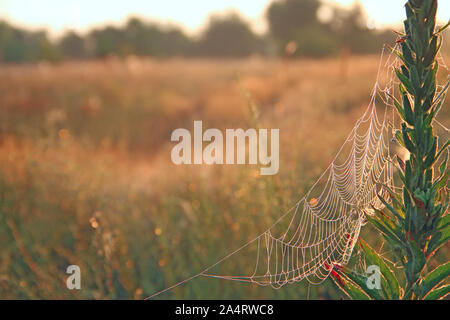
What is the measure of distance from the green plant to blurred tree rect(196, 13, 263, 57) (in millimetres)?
44270

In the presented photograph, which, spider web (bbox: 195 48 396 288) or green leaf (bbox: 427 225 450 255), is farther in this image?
spider web (bbox: 195 48 396 288)

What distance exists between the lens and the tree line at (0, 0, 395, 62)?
1874 cm

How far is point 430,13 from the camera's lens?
2.90 ft

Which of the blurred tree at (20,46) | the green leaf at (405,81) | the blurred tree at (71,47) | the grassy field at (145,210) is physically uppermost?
the blurred tree at (71,47)

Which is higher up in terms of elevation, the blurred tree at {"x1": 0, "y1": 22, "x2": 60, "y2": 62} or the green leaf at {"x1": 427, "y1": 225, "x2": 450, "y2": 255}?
the blurred tree at {"x1": 0, "y1": 22, "x2": 60, "y2": 62}

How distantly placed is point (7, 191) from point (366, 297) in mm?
4122

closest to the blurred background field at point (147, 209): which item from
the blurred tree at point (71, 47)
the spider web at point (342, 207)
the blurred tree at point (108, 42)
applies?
the spider web at point (342, 207)

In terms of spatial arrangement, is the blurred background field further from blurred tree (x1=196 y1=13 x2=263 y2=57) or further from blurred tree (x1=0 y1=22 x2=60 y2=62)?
blurred tree (x1=196 y1=13 x2=263 y2=57)

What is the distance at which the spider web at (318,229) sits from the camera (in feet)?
4.43

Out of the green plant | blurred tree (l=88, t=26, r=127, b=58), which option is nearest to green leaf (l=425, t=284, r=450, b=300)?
the green plant

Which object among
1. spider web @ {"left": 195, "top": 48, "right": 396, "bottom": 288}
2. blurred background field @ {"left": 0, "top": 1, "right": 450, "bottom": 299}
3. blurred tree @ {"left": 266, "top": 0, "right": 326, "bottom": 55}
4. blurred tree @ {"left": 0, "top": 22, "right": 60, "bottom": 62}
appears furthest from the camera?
blurred tree @ {"left": 266, "top": 0, "right": 326, "bottom": 55}

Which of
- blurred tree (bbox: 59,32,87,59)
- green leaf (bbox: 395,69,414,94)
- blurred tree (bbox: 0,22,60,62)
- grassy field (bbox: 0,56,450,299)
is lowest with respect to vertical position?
grassy field (bbox: 0,56,450,299)

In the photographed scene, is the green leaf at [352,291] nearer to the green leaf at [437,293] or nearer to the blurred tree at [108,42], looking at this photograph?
the green leaf at [437,293]
